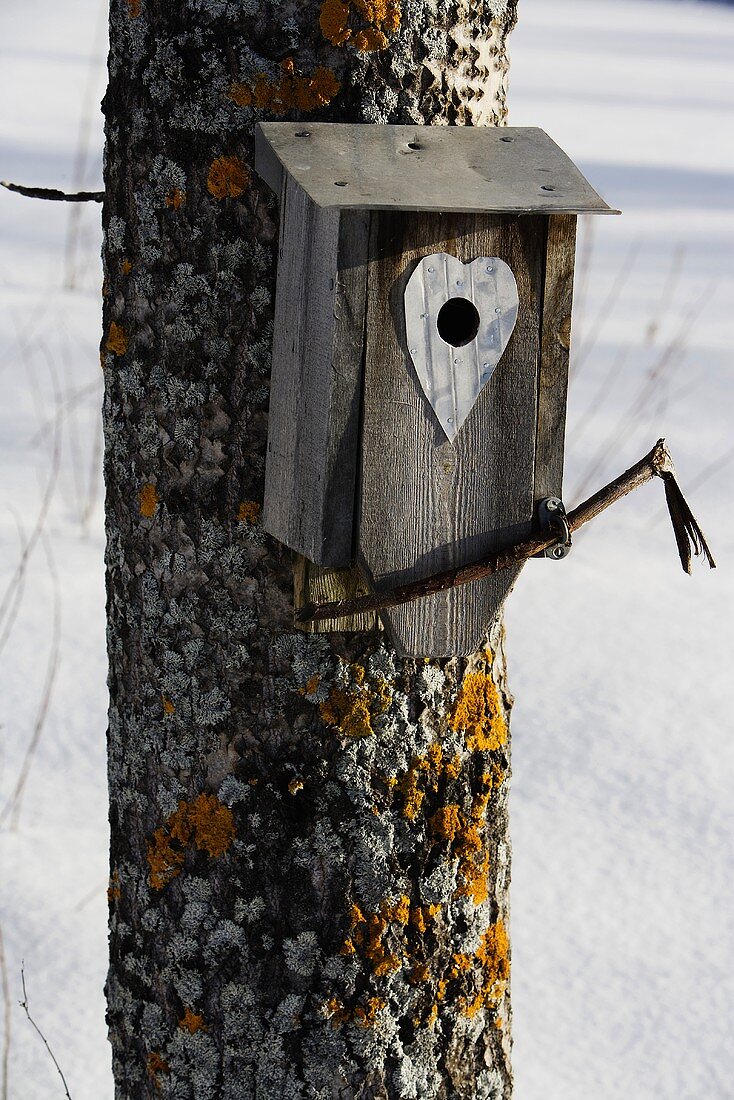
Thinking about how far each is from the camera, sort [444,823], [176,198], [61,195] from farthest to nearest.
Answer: [61,195]
[444,823]
[176,198]

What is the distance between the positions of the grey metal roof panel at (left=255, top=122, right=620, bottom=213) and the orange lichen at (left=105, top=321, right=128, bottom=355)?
26 centimetres

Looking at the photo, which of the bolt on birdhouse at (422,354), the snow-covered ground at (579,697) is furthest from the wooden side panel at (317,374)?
the snow-covered ground at (579,697)

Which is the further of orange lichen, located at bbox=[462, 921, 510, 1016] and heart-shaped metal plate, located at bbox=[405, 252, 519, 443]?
orange lichen, located at bbox=[462, 921, 510, 1016]

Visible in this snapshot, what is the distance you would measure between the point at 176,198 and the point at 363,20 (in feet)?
0.89

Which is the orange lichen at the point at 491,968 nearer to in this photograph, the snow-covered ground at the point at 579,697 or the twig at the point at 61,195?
the snow-covered ground at the point at 579,697

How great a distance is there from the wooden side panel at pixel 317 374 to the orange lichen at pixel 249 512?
0.05m

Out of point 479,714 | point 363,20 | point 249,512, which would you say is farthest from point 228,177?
point 479,714

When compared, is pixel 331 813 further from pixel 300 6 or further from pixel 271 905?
pixel 300 6

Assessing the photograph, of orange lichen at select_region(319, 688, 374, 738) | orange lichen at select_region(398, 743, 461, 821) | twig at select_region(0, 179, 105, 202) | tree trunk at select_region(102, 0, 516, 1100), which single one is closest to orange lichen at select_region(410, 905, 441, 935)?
tree trunk at select_region(102, 0, 516, 1100)

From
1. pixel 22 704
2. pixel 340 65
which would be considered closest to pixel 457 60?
pixel 340 65

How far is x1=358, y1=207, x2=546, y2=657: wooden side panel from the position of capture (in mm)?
1175

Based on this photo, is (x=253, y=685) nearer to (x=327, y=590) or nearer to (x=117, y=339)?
(x=327, y=590)

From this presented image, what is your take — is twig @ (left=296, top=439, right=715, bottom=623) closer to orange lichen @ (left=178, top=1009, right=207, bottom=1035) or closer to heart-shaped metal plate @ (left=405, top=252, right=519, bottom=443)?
heart-shaped metal plate @ (left=405, top=252, right=519, bottom=443)

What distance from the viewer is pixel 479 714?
4.68 ft
